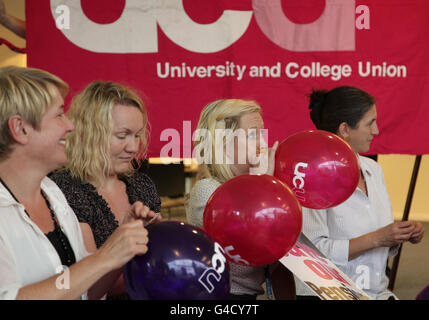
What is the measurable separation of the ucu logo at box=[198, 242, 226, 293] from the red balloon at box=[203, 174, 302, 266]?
0.16 meters

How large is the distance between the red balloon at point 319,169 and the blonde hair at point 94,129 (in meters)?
0.55

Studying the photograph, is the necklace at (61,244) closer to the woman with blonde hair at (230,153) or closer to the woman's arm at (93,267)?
the woman's arm at (93,267)

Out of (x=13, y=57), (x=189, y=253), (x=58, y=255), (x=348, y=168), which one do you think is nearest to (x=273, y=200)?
(x=189, y=253)

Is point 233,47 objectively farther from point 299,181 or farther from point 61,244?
point 61,244

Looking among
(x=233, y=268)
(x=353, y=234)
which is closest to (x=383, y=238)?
(x=353, y=234)

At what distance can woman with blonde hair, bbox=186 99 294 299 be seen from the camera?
1811 millimetres

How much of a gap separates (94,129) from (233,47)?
155 centimetres

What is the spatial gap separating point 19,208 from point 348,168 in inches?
37.9

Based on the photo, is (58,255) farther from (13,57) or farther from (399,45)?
(13,57)

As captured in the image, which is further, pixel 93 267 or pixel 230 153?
pixel 230 153

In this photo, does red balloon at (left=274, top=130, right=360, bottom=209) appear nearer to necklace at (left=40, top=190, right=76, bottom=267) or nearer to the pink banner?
necklace at (left=40, top=190, right=76, bottom=267)

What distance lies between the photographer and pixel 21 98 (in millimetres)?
1144

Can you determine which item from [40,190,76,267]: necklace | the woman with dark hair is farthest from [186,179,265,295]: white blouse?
[40,190,76,267]: necklace

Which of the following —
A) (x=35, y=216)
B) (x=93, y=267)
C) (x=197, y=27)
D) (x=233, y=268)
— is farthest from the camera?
(x=197, y=27)
